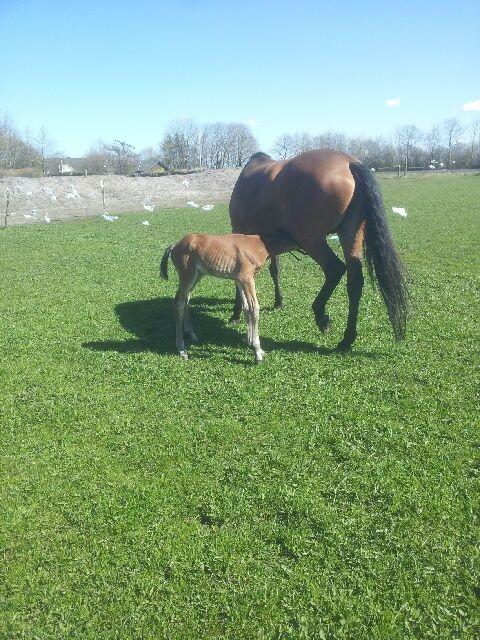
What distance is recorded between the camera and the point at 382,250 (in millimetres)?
5961

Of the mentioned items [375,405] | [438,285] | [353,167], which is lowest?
[375,405]

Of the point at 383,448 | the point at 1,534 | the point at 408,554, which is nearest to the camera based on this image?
the point at 408,554

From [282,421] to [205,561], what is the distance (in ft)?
5.92

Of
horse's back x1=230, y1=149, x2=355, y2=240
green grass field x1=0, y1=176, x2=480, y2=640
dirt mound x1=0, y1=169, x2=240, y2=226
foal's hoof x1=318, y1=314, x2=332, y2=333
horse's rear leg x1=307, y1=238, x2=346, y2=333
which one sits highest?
dirt mound x1=0, y1=169, x2=240, y2=226

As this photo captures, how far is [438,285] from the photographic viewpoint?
9.35 m

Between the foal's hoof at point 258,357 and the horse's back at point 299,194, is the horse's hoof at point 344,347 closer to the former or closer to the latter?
the foal's hoof at point 258,357

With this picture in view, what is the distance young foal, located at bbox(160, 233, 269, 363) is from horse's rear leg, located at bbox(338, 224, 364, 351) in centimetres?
98

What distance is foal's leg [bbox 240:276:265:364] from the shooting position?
20.1 ft

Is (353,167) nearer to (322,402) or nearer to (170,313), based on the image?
(322,402)

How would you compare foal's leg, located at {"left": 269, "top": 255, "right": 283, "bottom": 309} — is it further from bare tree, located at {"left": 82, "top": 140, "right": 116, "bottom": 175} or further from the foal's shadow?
bare tree, located at {"left": 82, "top": 140, "right": 116, "bottom": 175}

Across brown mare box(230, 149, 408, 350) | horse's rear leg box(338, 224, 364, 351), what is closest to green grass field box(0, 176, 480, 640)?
horse's rear leg box(338, 224, 364, 351)

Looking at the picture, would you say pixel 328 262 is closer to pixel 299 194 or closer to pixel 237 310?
pixel 299 194

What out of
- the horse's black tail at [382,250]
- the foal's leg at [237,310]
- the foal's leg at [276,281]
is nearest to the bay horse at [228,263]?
the horse's black tail at [382,250]

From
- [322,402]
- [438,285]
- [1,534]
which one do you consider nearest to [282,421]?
[322,402]
